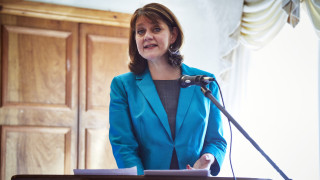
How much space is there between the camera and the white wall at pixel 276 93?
9.46 ft

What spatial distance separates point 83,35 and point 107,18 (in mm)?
306

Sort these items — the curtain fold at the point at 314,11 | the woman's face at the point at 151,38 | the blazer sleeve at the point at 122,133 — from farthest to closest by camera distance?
the curtain fold at the point at 314,11 < the woman's face at the point at 151,38 < the blazer sleeve at the point at 122,133

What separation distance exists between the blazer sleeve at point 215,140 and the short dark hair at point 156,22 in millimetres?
224

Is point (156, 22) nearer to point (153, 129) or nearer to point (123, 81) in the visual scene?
point (123, 81)

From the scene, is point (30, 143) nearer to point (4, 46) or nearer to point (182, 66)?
point (4, 46)

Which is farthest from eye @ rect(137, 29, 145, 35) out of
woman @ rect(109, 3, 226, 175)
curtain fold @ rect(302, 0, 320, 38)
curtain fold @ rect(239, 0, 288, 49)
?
curtain fold @ rect(239, 0, 288, 49)

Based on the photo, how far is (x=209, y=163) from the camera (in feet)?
5.36

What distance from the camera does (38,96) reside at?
4.02 m

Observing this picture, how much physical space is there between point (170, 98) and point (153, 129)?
18 centimetres

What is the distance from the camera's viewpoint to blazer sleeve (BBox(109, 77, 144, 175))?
1636mm

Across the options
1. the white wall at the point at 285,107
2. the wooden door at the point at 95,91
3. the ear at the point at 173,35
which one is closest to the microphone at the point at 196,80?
the ear at the point at 173,35

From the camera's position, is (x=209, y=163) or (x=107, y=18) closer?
(x=209, y=163)

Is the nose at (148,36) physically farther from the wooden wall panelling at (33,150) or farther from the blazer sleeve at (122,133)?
the wooden wall panelling at (33,150)

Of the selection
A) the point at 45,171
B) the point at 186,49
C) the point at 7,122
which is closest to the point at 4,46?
the point at 7,122
